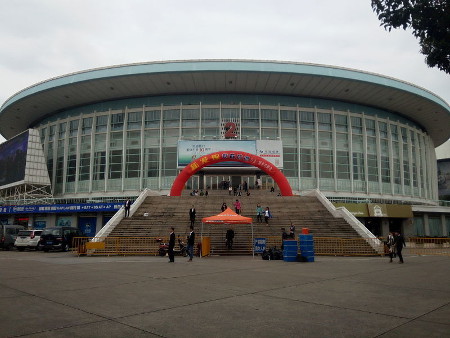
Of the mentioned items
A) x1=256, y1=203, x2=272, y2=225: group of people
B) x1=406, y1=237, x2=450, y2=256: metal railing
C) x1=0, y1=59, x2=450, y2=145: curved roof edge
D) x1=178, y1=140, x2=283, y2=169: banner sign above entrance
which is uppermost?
x1=0, y1=59, x2=450, y2=145: curved roof edge

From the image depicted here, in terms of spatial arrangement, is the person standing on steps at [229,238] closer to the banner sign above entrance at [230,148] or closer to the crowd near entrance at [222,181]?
the banner sign above entrance at [230,148]

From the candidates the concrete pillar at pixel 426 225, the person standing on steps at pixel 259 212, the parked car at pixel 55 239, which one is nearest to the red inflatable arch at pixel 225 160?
the person standing on steps at pixel 259 212

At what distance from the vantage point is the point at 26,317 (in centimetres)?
628

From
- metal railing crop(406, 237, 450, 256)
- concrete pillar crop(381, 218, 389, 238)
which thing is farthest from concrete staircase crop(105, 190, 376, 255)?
concrete pillar crop(381, 218, 389, 238)

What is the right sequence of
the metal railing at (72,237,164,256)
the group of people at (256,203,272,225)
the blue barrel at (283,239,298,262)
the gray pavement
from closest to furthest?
the gray pavement → the blue barrel at (283,239,298,262) → the metal railing at (72,237,164,256) → the group of people at (256,203,272,225)

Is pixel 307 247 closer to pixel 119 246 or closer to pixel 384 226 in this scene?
pixel 119 246

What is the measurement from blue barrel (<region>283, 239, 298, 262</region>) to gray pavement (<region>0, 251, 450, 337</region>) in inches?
229

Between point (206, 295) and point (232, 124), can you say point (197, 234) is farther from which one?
point (232, 124)

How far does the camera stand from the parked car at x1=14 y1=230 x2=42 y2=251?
84.7ft

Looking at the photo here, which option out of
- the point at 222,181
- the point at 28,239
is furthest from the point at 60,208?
the point at 222,181

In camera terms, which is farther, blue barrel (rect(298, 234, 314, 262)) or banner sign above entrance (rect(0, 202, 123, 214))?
banner sign above entrance (rect(0, 202, 123, 214))

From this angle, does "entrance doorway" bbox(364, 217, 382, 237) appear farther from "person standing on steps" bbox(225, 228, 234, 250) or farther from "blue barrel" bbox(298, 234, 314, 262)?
"blue barrel" bbox(298, 234, 314, 262)

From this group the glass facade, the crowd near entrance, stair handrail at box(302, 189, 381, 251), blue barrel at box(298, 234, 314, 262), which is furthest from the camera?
the glass facade

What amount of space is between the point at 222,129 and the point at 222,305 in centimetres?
3774
